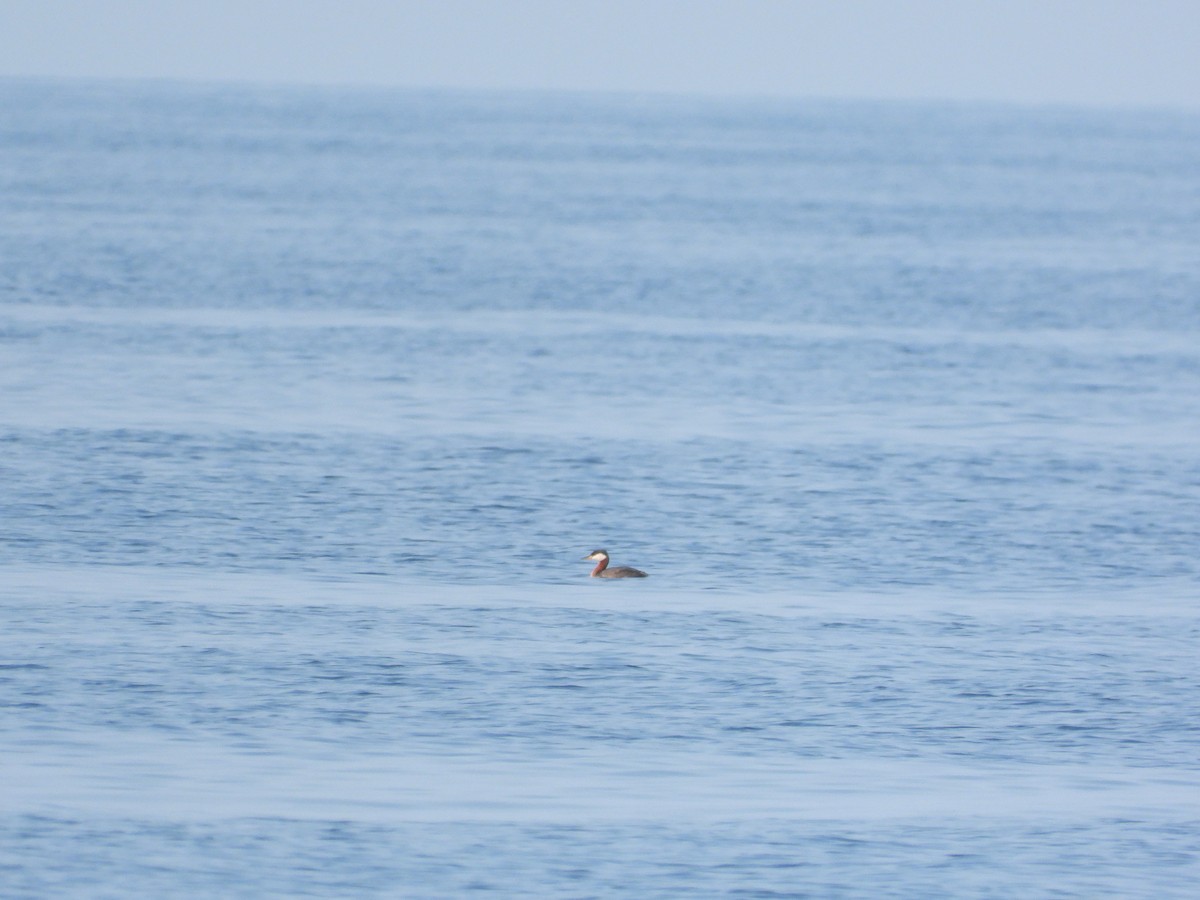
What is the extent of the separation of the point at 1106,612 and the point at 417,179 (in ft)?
209

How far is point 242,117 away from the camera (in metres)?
139

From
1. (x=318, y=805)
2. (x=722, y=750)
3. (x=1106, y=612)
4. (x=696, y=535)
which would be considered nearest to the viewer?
(x=318, y=805)

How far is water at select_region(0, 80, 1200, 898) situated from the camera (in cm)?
1316

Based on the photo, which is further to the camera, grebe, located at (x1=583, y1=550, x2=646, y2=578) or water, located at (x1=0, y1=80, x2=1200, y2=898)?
grebe, located at (x1=583, y1=550, x2=646, y2=578)

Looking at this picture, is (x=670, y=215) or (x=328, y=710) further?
(x=670, y=215)

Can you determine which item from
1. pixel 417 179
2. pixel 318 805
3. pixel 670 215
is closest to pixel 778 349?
pixel 318 805

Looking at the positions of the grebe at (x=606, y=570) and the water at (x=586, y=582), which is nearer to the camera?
the water at (x=586, y=582)

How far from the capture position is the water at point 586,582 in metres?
13.2

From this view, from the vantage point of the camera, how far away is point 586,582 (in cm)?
1911

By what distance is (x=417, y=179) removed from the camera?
3172 inches

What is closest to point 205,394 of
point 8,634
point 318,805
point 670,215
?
point 8,634

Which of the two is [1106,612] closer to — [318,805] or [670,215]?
[318,805]

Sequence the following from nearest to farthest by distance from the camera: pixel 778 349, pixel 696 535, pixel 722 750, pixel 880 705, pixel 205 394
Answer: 1. pixel 722 750
2. pixel 880 705
3. pixel 696 535
4. pixel 205 394
5. pixel 778 349

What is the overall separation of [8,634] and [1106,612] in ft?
28.1
